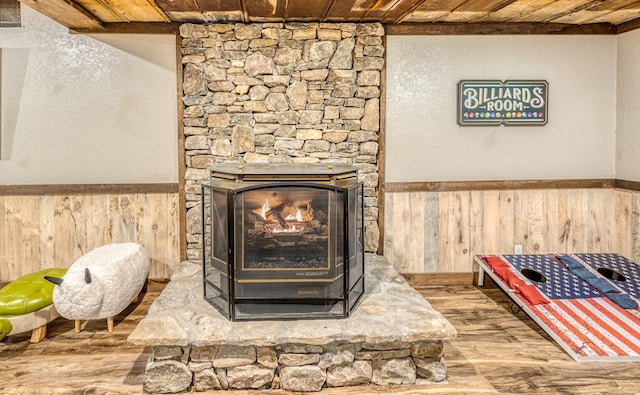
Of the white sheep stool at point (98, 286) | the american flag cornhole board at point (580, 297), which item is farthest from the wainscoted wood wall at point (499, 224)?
the white sheep stool at point (98, 286)

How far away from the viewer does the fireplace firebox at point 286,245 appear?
259 cm

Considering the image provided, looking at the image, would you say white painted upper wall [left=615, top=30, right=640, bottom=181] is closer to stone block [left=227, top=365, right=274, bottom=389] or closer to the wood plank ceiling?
the wood plank ceiling

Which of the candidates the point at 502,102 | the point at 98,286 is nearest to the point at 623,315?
the point at 502,102

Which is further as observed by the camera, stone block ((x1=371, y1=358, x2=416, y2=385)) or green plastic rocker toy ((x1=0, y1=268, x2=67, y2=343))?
green plastic rocker toy ((x1=0, y1=268, x2=67, y2=343))

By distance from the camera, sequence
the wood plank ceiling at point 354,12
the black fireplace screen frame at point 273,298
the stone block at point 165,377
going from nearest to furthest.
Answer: the stone block at point 165,377 → the black fireplace screen frame at point 273,298 → the wood plank ceiling at point 354,12

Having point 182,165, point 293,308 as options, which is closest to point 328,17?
point 182,165

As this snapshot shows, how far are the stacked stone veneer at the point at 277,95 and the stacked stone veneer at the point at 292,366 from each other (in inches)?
61.3

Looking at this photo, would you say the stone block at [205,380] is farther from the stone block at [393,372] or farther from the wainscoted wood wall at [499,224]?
the wainscoted wood wall at [499,224]

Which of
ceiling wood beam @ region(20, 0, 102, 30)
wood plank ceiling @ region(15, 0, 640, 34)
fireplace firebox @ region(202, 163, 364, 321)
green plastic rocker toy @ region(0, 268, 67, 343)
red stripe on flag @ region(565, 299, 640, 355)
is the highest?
wood plank ceiling @ region(15, 0, 640, 34)

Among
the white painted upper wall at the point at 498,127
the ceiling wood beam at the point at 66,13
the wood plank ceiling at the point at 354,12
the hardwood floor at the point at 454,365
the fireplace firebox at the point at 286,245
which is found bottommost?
the hardwood floor at the point at 454,365

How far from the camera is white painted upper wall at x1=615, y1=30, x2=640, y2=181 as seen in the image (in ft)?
12.6

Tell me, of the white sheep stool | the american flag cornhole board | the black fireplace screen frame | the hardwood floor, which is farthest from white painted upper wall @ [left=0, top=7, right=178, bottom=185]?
the american flag cornhole board

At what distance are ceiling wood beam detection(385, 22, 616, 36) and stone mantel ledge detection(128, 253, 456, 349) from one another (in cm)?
230

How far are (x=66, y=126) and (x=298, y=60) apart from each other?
Result: 2.01m
